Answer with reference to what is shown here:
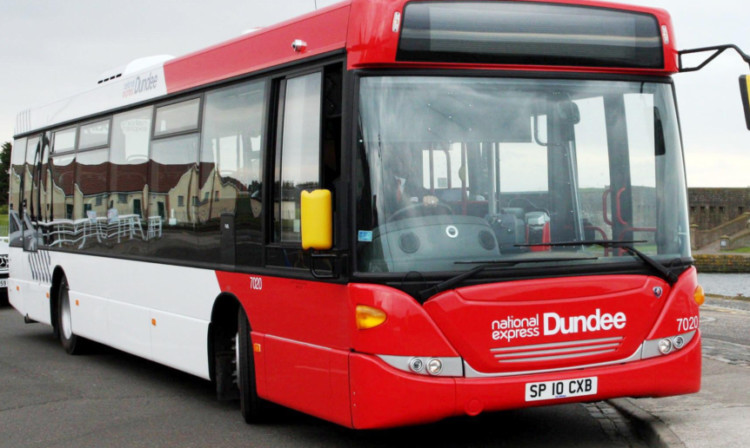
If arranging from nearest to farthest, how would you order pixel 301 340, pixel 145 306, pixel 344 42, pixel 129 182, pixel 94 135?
pixel 344 42 → pixel 301 340 → pixel 145 306 → pixel 129 182 → pixel 94 135

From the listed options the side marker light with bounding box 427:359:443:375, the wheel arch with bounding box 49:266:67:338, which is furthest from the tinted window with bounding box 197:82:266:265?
the wheel arch with bounding box 49:266:67:338

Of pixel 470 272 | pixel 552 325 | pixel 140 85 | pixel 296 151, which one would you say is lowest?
pixel 552 325

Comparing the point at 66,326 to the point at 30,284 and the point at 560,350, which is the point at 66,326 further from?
the point at 560,350

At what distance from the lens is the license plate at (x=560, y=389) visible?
709 centimetres

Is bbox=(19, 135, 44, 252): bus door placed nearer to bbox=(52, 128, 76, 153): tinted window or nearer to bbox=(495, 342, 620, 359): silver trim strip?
bbox=(52, 128, 76, 153): tinted window

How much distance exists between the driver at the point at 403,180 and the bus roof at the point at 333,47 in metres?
0.57

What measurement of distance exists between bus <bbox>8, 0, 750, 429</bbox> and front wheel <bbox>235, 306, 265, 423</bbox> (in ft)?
0.60

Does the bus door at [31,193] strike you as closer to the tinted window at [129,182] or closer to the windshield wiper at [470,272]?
the tinted window at [129,182]

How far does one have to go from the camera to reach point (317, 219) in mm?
7004

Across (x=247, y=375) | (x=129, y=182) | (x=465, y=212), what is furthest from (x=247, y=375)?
(x=129, y=182)

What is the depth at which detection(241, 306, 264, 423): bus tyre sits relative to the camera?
880 centimetres

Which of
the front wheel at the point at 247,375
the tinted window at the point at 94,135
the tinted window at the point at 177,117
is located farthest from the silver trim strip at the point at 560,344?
the tinted window at the point at 94,135

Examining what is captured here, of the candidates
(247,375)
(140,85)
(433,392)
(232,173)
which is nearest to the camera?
(433,392)

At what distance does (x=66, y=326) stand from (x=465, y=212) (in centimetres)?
835
